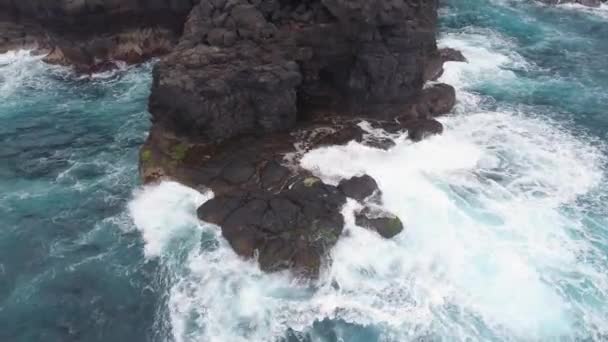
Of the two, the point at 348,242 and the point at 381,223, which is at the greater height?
the point at 381,223

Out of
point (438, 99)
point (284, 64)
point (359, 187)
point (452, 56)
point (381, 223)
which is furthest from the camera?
point (452, 56)

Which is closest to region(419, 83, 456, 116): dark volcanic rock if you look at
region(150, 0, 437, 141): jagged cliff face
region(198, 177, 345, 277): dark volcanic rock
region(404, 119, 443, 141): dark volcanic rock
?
region(150, 0, 437, 141): jagged cliff face

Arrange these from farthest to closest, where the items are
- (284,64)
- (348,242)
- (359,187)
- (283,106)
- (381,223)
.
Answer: (283,106), (284,64), (359,187), (381,223), (348,242)

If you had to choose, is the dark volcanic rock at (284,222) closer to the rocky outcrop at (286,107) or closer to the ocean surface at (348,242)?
the rocky outcrop at (286,107)

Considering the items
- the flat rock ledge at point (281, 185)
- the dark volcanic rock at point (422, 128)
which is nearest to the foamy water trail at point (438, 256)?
the dark volcanic rock at point (422, 128)

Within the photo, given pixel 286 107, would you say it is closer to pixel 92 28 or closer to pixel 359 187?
pixel 359 187

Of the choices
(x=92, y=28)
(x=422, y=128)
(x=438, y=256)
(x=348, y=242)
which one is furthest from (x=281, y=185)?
(x=92, y=28)
